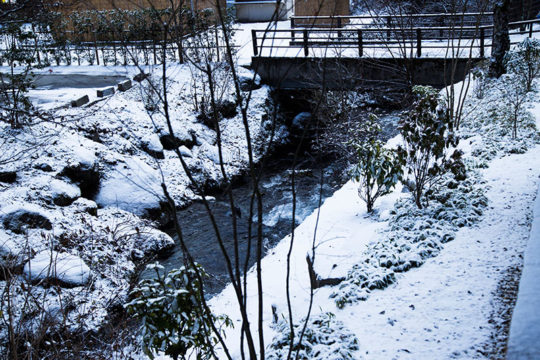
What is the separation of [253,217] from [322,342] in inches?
252

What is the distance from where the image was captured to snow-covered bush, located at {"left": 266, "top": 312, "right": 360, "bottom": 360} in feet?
12.6

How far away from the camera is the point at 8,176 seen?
9578 mm

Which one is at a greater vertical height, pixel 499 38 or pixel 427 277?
pixel 499 38

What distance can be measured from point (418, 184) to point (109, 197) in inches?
260

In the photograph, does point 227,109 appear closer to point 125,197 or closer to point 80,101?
point 80,101

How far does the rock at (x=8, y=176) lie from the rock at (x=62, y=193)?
73cm

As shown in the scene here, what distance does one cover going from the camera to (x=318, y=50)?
16.5m

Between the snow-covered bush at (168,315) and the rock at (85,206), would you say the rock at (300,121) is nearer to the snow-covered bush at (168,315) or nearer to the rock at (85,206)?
the rock at (85,206)

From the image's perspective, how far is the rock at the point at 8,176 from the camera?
9.52 metres

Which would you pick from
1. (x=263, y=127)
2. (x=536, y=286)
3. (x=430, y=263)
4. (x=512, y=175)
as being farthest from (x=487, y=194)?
(x=263, y=127)

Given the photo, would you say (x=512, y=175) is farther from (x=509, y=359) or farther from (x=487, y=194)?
(x=509, y=359)

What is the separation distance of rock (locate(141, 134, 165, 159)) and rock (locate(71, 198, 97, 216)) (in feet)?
9.82

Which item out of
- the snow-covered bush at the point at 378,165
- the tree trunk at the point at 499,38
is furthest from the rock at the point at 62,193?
the tree trunk at the point at 499,38

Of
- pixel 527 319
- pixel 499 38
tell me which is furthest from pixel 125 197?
pixel 499 38
